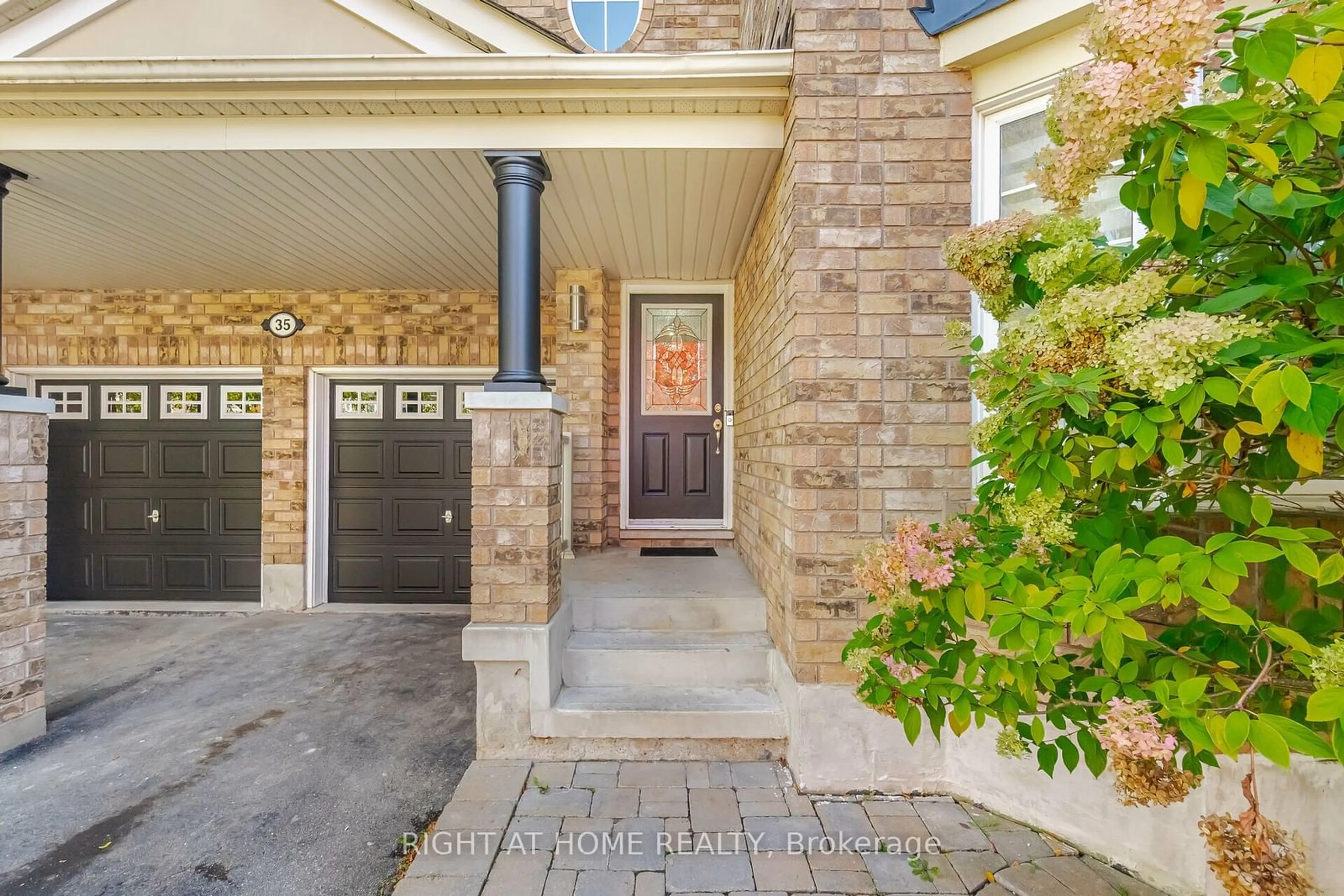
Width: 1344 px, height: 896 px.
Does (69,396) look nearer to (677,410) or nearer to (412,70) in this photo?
(412,70)

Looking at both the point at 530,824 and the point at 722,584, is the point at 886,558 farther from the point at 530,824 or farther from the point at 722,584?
the point at 722,584

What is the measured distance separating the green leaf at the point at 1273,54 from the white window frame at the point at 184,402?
20.1 feet

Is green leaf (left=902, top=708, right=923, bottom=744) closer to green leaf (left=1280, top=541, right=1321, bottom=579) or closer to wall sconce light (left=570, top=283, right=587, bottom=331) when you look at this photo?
green leaf (left=1280, top=541, right=1321, bottom=579)

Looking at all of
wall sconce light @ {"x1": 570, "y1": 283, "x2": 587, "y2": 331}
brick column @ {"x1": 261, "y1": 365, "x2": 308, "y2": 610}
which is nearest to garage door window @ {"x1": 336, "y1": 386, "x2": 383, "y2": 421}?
brick column @ {"x1": 261, "y1": 365, "x2": 308, "y2": 610}

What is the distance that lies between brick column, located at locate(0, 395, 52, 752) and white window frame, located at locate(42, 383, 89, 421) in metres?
2.77

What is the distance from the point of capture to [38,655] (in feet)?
8.55

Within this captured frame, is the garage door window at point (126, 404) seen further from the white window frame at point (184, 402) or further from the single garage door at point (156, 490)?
the white window frame at point (184, 402)

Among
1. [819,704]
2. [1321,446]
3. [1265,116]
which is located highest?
[1265,116]

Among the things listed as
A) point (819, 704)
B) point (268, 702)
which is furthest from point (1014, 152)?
point (268, 702)

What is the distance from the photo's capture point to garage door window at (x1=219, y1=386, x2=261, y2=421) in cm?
469

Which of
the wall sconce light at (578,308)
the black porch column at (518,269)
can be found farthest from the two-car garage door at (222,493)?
the black porch column at (518,269)

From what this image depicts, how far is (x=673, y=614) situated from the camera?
112 inches

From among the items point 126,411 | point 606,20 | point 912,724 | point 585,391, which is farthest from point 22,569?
point 606,20

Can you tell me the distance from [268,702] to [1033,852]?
350cm
